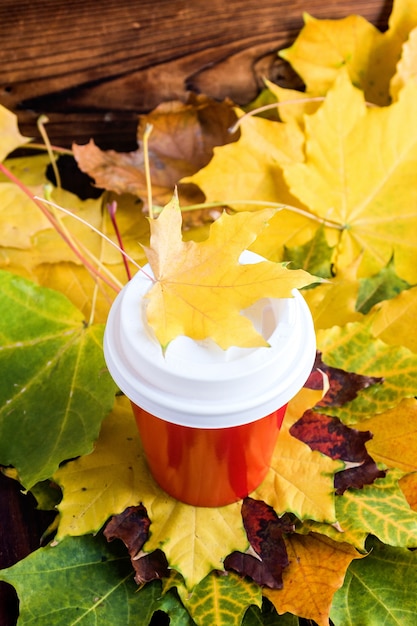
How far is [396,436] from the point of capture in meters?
0.56

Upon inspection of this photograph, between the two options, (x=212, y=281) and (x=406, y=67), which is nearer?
(x=212, y=281)

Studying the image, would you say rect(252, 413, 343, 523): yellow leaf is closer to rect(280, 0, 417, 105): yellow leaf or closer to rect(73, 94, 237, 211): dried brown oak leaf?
rect(73, 94, 237, 211): dried brown oak leaf

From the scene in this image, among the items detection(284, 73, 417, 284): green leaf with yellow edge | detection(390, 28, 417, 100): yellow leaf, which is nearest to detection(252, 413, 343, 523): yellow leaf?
detection(284, 73, 417, 284): green leaf with yellow edge

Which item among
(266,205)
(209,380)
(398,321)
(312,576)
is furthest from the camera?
(266,205)

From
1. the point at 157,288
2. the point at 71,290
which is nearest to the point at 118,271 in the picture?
the point at 71,290

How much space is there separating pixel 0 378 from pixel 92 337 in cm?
9

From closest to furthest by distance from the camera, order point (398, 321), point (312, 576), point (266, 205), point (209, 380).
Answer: point (209, 380) < point (312, 576) < point (398, 321) < point (266, 205)

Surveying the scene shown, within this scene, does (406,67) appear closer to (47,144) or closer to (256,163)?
(256,163)

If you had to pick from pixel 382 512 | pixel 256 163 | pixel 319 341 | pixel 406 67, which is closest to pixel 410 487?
pixel 382 512

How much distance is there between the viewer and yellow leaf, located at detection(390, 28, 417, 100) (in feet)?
2.48

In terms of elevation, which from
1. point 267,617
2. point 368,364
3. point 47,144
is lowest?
point 267,617

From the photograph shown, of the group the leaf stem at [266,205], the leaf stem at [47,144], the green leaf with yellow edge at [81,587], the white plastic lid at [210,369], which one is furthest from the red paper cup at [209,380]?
the leaf stem at [47,144]

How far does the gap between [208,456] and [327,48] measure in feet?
1.80

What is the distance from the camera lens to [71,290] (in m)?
0.69
